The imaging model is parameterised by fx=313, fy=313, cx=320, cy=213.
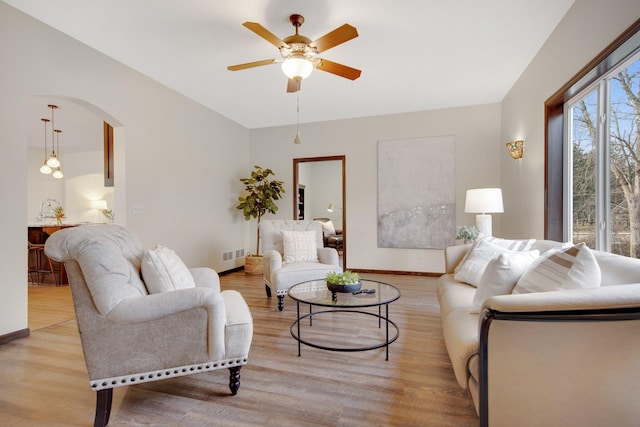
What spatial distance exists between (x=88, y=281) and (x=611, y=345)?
2149mm

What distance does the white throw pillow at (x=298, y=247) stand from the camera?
377 centimetres

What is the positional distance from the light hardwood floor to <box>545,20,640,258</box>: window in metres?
1.55

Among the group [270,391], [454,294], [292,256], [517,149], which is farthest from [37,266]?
[517,149]

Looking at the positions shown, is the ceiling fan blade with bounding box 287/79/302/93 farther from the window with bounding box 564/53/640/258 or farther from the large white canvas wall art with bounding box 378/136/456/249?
the large white canvas wall art with bounding box 378/136/456/249

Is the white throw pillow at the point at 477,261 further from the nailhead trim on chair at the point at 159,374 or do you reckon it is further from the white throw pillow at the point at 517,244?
the nailhead trim on chair at the point at 159,374

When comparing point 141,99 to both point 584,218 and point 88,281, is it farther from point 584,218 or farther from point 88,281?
point 584,218

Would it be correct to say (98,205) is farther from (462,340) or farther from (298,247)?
(462,340)

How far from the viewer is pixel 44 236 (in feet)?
15.7

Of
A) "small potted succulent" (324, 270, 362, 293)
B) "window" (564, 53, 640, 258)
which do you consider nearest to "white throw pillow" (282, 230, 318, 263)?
"small potted succulent" (324, 270, 362, 293)

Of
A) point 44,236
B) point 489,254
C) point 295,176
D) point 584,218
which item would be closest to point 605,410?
point 489,254

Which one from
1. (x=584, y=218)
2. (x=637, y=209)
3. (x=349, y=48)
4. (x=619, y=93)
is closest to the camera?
(x=637, y=209)

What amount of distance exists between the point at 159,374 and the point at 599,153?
132 inches

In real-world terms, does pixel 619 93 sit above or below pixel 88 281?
above

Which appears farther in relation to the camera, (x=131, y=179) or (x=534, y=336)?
(x=131, y=179)
